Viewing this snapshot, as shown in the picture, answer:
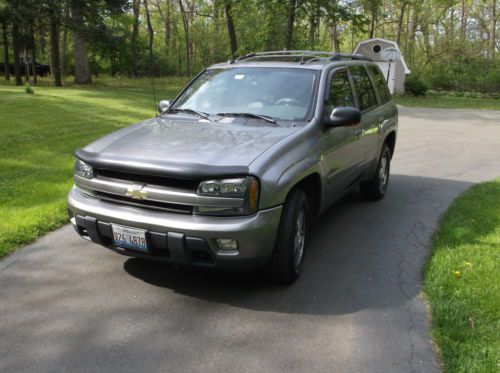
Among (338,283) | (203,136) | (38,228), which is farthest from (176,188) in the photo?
(38,228)

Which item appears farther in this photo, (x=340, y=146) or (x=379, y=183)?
(x=379, y=183)

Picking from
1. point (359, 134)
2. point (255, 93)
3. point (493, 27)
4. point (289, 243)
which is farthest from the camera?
point (493, 27)

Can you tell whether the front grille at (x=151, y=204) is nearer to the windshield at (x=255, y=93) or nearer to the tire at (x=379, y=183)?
the windshield at (x=255, y=93)

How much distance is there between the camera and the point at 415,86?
31453 millimetres

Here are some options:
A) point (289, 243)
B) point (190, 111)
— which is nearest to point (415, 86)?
point (190, 111)

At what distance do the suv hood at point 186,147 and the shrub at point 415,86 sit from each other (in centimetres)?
2890

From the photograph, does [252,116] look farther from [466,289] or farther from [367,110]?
[466,289]

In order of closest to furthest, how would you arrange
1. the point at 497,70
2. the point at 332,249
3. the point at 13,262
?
the point at 13,262, the point at 332,249, the point at 497,70

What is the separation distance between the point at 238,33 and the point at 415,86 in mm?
21721

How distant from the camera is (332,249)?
5.23 metres

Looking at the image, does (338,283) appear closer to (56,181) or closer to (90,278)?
(90,278)

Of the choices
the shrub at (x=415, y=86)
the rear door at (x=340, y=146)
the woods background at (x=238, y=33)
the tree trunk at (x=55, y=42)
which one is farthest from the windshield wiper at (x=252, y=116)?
the shrub at (x=415, y=86)

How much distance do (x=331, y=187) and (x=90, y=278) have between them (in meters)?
2.33

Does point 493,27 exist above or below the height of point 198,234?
above
